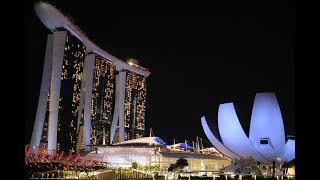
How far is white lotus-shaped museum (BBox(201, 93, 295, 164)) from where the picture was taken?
3397 cm

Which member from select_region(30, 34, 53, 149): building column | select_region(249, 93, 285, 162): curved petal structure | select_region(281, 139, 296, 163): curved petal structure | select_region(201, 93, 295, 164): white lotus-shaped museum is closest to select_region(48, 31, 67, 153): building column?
select_region(30, 34, 53, 149): building column

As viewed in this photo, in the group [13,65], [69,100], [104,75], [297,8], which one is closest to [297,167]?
[297,8]

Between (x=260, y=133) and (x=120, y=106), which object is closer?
(x=260, y=133)

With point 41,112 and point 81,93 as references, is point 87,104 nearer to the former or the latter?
point 81,93

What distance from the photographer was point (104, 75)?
6347 centimetres

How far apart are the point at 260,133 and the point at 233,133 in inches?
83.1

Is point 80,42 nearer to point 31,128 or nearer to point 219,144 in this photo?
point 31,128

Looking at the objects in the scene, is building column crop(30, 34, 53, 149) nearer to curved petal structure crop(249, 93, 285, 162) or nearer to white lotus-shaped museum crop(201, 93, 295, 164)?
white lotus-shaped museum crop(201, 93, 295, 164)

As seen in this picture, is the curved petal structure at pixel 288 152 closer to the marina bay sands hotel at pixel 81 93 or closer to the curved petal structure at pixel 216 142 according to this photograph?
the curved petal structure at pixel 216 142

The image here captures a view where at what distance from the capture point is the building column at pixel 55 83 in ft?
145

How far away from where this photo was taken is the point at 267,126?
34156 millimetres

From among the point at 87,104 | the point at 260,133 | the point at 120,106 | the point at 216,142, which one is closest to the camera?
the point at 260,133

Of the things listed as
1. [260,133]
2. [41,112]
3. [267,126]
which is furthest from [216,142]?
[41,112]

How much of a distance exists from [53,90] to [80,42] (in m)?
9.45
